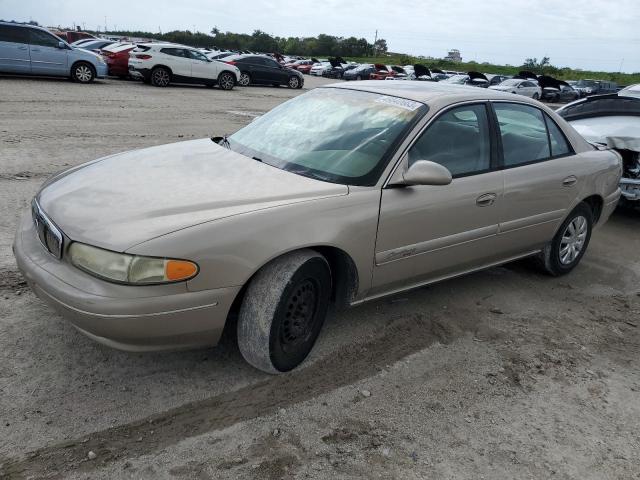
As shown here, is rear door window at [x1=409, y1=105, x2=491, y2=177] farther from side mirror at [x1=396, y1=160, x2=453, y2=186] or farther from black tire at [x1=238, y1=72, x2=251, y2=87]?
black tire at [x1=238, y1=72, x2=251, y2=87]

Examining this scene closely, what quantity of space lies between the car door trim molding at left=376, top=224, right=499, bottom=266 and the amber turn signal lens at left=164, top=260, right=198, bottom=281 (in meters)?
1.16

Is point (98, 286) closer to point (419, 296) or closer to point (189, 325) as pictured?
point (189, 325)

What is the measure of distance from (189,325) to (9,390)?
99cm

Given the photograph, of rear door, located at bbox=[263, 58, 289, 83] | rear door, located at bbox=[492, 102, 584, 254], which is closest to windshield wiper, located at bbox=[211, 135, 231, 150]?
rear door, located at bbox=[492, 102, 584, 254]

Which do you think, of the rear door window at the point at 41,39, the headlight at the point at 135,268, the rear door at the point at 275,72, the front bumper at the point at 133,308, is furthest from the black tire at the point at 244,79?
the headlight at the point at 135,268

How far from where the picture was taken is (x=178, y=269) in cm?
247

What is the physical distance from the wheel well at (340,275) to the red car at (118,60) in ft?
61.4

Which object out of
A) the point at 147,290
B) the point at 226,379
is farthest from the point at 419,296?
the point at 147,290

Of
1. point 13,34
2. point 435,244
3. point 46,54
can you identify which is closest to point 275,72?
point 46,54

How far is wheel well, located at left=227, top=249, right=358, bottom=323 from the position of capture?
120 inches

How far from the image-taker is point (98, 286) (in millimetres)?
2463

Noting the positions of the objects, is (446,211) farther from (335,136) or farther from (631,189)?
(631,189)

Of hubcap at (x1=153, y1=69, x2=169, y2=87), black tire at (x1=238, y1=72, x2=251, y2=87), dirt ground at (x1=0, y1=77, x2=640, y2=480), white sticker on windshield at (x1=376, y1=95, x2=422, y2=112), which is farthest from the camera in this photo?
black tire at (x1=238, y1=72, x2=251, y2=87)

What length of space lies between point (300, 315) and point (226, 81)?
1837 centimetres
